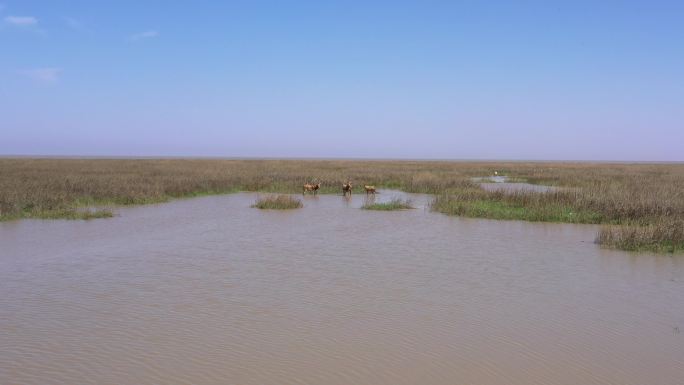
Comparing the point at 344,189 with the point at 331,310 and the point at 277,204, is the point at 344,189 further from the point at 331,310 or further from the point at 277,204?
the point at 331,310

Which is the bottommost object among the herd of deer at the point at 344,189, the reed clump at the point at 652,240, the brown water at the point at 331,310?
the brown water at the point at 331,310

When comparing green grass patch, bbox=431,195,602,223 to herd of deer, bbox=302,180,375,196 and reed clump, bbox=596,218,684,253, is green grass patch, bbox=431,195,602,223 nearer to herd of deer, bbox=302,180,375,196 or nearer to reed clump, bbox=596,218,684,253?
reed clump, bbox=596,218,684,253

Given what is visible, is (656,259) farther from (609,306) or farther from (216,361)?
(216,361)

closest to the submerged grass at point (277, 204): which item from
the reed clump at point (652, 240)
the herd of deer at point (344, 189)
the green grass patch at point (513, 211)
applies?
the green grass patch at point (513, 211)

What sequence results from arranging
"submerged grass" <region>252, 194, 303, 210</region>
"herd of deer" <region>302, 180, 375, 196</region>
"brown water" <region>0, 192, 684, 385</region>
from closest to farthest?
1. "brown water" <region>0, 192, 684, 385</region>
2. "submerged grass" <region>252, 194, 303, 210</region>
3. "herd of deer" <region>302, 180, 375, 196</region>

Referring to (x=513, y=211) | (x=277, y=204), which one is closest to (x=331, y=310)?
(x=513, y=211)

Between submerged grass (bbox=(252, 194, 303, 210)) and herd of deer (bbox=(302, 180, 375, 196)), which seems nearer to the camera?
submerged grass (bbox=(252, 194, 303, 210))

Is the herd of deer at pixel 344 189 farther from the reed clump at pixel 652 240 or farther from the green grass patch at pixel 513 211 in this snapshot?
the reed clump at pixel 652 240

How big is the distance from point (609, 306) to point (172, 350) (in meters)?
5.78

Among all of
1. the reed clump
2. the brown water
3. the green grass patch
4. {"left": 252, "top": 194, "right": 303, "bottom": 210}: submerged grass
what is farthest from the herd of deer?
the reed clump

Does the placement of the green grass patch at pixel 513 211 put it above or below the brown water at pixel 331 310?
above

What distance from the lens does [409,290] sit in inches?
311

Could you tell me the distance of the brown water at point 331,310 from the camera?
198 inches

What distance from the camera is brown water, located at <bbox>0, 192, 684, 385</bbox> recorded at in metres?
5.04
